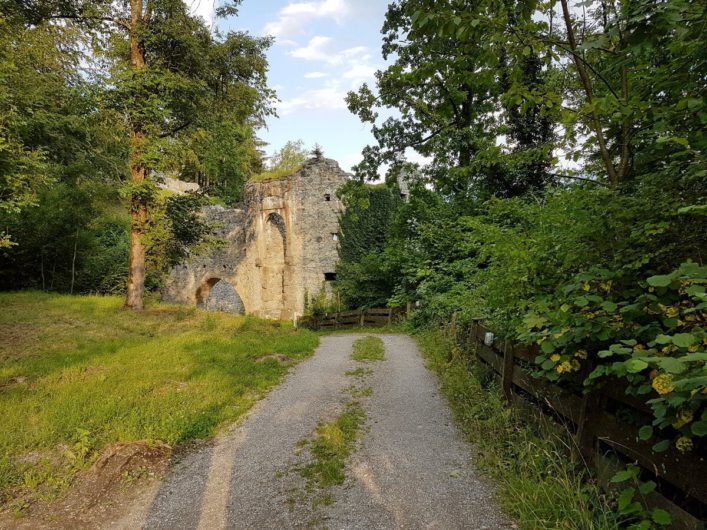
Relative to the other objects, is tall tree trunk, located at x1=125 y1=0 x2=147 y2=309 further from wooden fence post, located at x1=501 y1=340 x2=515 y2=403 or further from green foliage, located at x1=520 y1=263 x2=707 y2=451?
green foliage, located at x1=520 y1=263 x2=707 y2=451

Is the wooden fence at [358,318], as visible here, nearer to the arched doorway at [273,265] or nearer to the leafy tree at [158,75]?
the arched doorway at [273,265]

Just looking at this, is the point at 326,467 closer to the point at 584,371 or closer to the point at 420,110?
the point at 584,371

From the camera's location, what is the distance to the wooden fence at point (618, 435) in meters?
1.87

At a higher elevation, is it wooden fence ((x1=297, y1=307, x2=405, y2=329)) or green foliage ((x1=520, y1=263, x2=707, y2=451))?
green foliage ((x1=520, y1=263, x2=707, y2=451))

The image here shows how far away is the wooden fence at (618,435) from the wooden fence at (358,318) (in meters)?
10.3

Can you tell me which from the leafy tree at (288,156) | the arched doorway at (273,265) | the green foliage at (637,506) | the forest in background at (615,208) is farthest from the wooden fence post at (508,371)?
the leafy tree at (288,156)

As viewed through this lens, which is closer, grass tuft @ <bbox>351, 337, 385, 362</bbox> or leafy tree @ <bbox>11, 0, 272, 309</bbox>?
grass tuft @ <bbox>351, 337, 385, 362</bbox>

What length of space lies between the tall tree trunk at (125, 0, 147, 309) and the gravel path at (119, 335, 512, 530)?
26.1ft

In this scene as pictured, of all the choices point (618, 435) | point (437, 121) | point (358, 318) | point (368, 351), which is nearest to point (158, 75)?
point (437, 121)

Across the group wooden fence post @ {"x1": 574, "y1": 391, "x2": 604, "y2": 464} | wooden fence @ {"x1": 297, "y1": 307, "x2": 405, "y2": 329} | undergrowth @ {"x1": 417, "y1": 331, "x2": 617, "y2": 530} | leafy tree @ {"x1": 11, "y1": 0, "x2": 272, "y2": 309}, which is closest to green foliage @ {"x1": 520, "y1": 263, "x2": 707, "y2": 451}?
wooden fence post @ {"x1": 574, "y1": 391, "x2": 604, "y2": 464}

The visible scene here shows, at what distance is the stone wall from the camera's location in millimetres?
19078

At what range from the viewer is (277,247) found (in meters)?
20.0

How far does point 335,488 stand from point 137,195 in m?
10.4

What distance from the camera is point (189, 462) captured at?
3.73m
